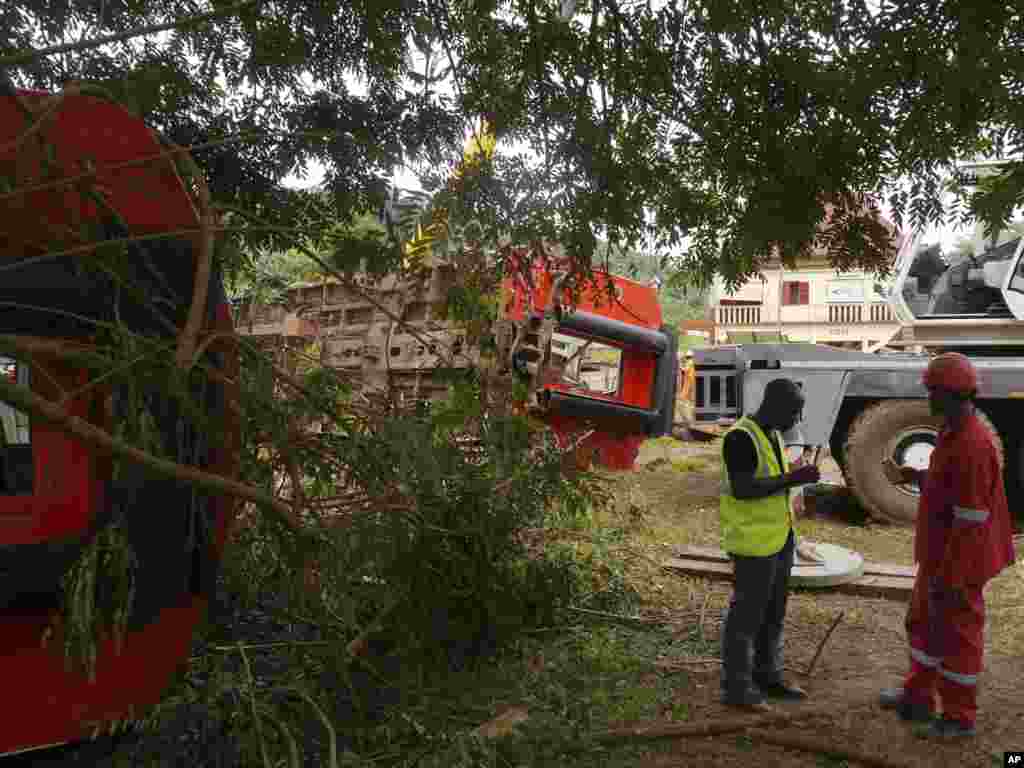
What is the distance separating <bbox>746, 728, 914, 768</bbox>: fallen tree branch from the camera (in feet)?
9.54

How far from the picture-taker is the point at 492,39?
165 inches

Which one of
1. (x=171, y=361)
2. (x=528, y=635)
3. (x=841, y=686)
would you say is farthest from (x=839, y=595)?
(x=171, y=361)

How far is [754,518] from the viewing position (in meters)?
3.42

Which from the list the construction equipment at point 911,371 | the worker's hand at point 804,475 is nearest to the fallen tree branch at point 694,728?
the worker's hand at point 804,475

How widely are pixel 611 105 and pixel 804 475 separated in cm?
215

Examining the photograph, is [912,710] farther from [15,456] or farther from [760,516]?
[15,456]

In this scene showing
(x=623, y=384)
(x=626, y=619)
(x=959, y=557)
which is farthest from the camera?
(x=623, y=384)

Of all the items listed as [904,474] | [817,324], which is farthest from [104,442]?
[817,324]

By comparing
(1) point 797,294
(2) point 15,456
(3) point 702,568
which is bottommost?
(3) point 702,568

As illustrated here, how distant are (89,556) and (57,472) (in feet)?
2.10

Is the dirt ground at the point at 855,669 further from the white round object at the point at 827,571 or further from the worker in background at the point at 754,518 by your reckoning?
the worker in background at the point at 754,518

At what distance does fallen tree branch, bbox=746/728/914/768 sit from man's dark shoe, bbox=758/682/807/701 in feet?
1.57

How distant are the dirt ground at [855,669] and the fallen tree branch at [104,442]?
2.06 metres

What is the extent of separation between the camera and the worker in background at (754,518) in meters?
3.39
